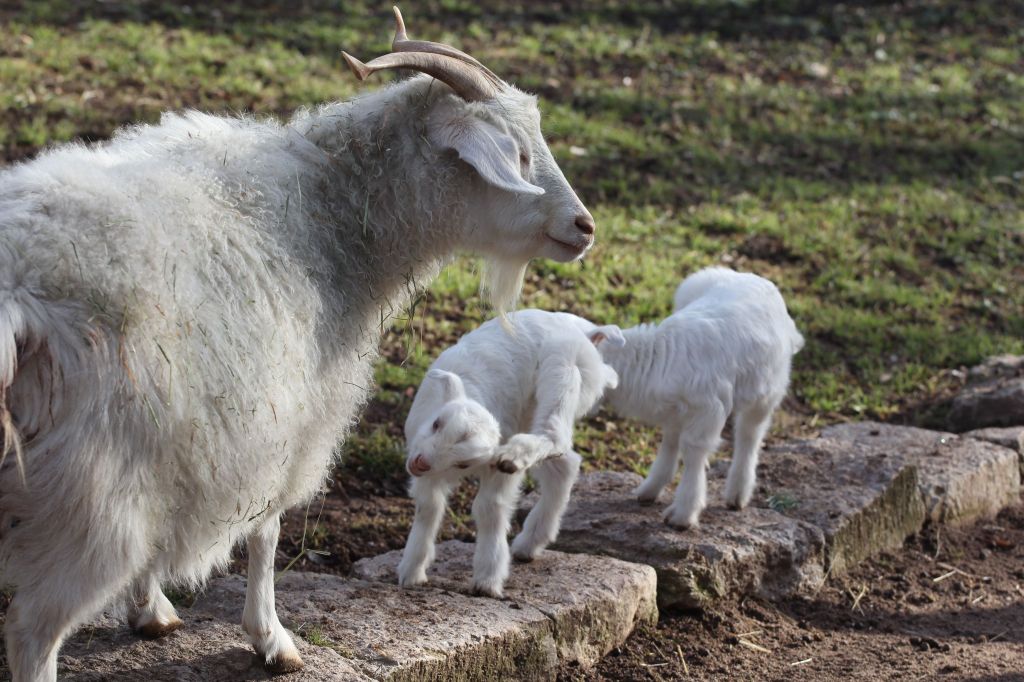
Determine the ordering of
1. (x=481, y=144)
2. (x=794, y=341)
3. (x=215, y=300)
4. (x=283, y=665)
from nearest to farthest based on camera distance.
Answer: (x=215, y=300)
(x=481, y=144)
(x=283, y=665)
(x=794, y=341)

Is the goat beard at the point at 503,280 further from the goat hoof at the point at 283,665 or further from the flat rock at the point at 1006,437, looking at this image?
the flat rock at the point at 1006,437

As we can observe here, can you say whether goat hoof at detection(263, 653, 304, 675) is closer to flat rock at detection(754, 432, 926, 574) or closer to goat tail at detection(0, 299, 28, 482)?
goat tail at detection(0, 299, 28, 482)

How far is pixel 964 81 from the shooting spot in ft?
43.0

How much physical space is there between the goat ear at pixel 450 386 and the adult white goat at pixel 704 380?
38.5 inches

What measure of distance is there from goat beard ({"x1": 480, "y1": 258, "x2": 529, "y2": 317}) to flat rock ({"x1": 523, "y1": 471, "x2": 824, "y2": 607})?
4.29 feet

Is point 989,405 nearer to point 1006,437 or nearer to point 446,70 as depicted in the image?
point 1006,437

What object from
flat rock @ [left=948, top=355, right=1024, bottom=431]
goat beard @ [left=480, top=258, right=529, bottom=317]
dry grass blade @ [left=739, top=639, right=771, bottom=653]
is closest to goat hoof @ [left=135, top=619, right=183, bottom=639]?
goat beard @ [left=480, top=258, right=529, bottom=317]

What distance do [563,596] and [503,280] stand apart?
1251mm

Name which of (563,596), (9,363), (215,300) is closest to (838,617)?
(563,596)

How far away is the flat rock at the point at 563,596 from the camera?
432 centimetres

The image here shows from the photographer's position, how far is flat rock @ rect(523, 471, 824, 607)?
16.0 ft

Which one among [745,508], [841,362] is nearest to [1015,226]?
[841,362]

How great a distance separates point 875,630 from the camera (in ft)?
16.7

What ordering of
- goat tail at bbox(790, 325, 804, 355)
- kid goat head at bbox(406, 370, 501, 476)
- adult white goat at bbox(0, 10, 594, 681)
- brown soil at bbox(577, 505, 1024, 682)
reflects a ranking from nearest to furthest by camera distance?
1. adult white goat at bbox(0, 10, 594, 681)
2. kid goat head at bbox(406, 370, 501, 476)
3. brown soil at bbox(577, 505, 1024, 682)
4. goat tail at bbox(790, 325, 804, 355)
